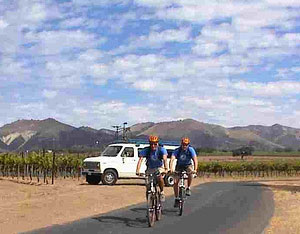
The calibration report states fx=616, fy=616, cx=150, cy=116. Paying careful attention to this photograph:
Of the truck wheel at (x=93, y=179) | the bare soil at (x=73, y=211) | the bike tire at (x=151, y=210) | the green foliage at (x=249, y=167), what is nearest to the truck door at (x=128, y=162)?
the truck wheel at (x=93, y=179)

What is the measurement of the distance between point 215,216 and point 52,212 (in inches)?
169

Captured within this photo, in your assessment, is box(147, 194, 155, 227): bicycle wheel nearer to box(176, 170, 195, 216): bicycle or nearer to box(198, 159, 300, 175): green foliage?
box(176, 170, 195, 216): bicycle

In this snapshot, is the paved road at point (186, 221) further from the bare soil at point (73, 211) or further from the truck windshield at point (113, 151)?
the truck windshield at point (113, 151)

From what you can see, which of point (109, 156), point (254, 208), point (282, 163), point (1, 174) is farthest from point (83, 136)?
point (254, 208)

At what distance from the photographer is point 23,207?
1752 centimetres

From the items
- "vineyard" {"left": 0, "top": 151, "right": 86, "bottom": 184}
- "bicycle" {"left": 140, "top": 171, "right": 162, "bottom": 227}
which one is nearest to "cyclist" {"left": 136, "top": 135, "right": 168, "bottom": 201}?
"bicycle" {"left": 140, "top": 171, "right": 162, "bottom": 227}

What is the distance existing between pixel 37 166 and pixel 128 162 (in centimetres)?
1535

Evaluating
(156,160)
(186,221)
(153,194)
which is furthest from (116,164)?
(153,194)

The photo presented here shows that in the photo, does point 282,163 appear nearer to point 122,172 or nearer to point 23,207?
point 122,172

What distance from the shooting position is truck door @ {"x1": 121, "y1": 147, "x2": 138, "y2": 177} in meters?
31.4

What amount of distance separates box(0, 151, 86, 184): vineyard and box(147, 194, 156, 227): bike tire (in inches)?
1152

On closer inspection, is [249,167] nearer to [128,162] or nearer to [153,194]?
[128,162]

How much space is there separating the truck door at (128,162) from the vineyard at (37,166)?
12043mm

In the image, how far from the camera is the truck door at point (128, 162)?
31438 mm
